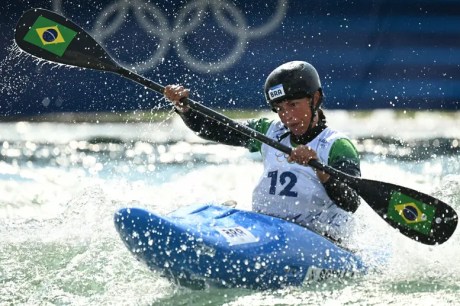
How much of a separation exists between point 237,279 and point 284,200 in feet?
2.28

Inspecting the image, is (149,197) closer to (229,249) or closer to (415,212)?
(415,212)

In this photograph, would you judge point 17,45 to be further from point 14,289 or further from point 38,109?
point 38,109

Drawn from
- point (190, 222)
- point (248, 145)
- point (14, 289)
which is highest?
point (248, 145)

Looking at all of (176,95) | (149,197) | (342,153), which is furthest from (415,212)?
(149,197)

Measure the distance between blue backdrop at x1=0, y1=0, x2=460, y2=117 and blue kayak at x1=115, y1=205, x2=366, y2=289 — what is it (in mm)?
5845

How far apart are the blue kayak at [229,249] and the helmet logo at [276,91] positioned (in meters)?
0.73

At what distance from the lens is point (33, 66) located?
479 inches

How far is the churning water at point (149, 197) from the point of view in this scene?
20.3ft

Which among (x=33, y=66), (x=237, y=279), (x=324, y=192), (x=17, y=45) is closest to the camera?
(x=237, y=279)

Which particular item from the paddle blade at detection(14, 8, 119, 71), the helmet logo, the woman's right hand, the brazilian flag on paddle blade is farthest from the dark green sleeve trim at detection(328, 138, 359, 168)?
the brazilian flag on paddle blade

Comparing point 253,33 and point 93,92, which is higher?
point 253,33

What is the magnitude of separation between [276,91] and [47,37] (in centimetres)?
161

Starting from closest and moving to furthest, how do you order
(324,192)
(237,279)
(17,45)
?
(237,279) < (324,192) < (17,45)

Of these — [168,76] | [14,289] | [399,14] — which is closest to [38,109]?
[168,76]
